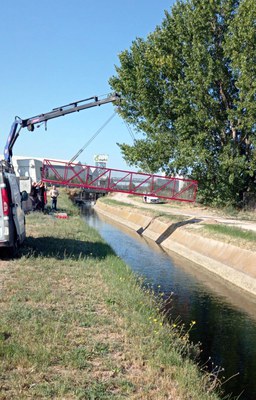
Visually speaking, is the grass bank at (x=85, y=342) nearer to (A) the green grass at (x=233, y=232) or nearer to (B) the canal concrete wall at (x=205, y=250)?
(B) the canal concrete wall at (x=205, y=250)

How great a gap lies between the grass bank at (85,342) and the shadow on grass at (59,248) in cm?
179

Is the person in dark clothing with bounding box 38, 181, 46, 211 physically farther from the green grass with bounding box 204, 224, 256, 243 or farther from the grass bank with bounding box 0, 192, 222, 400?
the grass bank with bounding box 0, 192, 222, 400

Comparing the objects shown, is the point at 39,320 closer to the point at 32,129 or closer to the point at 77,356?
the point at 77,356

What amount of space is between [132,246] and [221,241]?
23.4 ft

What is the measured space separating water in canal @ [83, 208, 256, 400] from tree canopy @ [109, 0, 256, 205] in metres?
11.4

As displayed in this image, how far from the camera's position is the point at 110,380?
546 cm

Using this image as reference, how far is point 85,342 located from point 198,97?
90.2 ft

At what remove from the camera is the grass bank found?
525 cm

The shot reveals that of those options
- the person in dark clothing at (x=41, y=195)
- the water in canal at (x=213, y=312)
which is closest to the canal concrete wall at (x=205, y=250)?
the water in canal at (x=213, y=312)

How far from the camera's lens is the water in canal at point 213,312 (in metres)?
8.95

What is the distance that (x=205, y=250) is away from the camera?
21.8 meters

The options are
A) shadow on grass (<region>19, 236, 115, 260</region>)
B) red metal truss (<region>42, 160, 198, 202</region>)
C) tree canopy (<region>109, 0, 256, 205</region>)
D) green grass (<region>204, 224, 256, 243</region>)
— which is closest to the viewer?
shadow on grass (<region>19, 236, 115, 260</region>)

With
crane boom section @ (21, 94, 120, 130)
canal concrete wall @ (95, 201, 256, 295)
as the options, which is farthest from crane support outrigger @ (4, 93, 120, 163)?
canal concrete wall @ (95, 201, 256, 295)

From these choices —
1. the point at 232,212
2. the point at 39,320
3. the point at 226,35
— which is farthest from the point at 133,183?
the point at 39,320
